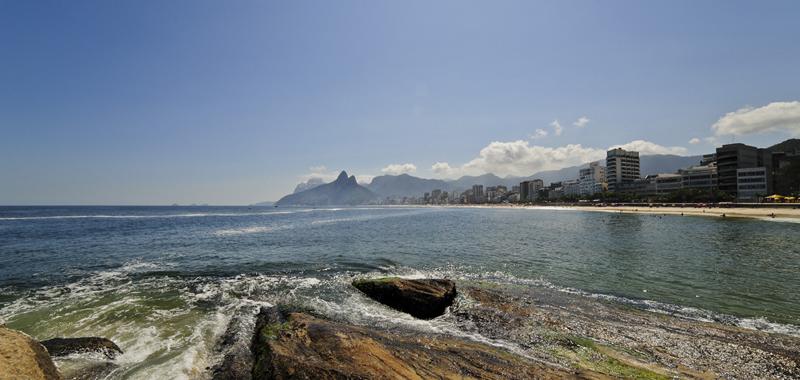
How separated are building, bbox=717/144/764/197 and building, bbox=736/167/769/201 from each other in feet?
10.3

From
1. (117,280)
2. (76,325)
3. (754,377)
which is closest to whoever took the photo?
(754,377)

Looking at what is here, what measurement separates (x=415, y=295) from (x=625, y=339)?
8248 millimetres

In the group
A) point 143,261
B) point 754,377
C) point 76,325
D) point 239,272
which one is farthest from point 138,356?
point 143,261

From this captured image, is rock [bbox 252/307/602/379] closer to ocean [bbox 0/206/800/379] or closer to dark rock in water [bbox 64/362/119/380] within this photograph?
ocean [bbox 0/206/800/379]

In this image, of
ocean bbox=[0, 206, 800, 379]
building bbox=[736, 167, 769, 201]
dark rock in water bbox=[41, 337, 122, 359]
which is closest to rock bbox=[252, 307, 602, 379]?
ocean bbox=[0, 206, 800, 379]

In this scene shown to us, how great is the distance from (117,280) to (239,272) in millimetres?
7466

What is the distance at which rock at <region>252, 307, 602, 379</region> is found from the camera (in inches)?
305

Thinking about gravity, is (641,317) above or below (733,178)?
below

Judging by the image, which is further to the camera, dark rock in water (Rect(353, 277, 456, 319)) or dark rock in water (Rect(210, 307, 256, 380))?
dark rock in water (Rect(353, 277, 456, 319))

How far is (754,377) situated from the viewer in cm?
919

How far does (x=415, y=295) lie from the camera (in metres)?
15.4

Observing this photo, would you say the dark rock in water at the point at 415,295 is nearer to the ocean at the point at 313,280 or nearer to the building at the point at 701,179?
the ocean at the point at 313,280

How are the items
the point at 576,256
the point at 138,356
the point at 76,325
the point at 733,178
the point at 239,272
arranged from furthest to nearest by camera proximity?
the point at 733,178 → the point at 576,256 → the point at 239,272 → the point at 76,325 → the point at 138,356

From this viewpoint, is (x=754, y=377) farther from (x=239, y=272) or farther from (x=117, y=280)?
(x=117, y=280)
